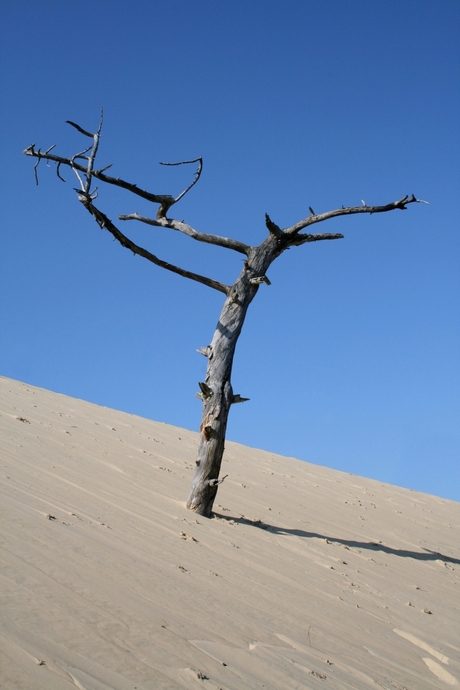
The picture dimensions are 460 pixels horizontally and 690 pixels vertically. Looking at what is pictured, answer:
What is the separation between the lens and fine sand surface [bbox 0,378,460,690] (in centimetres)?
244

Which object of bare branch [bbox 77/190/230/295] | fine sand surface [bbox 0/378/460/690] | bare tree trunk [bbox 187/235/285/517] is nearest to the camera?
fine sand surface [bbox 0/378/460/690]

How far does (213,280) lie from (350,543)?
10.7ft

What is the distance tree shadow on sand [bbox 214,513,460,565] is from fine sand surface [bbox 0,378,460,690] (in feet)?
0.11

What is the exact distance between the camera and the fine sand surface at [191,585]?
2.44 metres

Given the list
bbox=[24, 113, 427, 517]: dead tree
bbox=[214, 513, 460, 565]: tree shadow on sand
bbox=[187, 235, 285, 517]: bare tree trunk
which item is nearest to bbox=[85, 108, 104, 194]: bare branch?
bbox=[24, 113, 427, 517]: dead tree

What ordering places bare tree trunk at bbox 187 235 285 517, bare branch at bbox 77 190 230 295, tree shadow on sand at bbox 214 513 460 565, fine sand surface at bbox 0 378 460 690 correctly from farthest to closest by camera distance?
bare branch at bbox 77 190 230 295
tree shadow on sand at bbox 214 513 460 565
bare tree trunk at bbox 187 235 285 517
fine sand surface at bbox 0 378 460 690

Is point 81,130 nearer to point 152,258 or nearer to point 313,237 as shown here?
point 152,258

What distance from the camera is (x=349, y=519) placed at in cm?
800

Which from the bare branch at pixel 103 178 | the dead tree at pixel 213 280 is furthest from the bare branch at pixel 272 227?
the bare branch at pixel 103 178

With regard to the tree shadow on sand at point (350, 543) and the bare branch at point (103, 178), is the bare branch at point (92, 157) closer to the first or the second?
the bare branch at point (103, 178)

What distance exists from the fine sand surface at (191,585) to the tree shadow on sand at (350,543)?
0.03 metres

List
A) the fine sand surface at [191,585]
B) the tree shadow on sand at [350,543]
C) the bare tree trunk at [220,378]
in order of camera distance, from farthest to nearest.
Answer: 1. the tree shadow on sand at [350,543]
2. the bare tree trunk at [220,378]
3. the fine sand surface at [191,585]

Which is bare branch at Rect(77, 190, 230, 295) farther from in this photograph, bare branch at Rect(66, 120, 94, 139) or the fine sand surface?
the fine sand surface

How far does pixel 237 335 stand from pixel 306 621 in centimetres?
332
